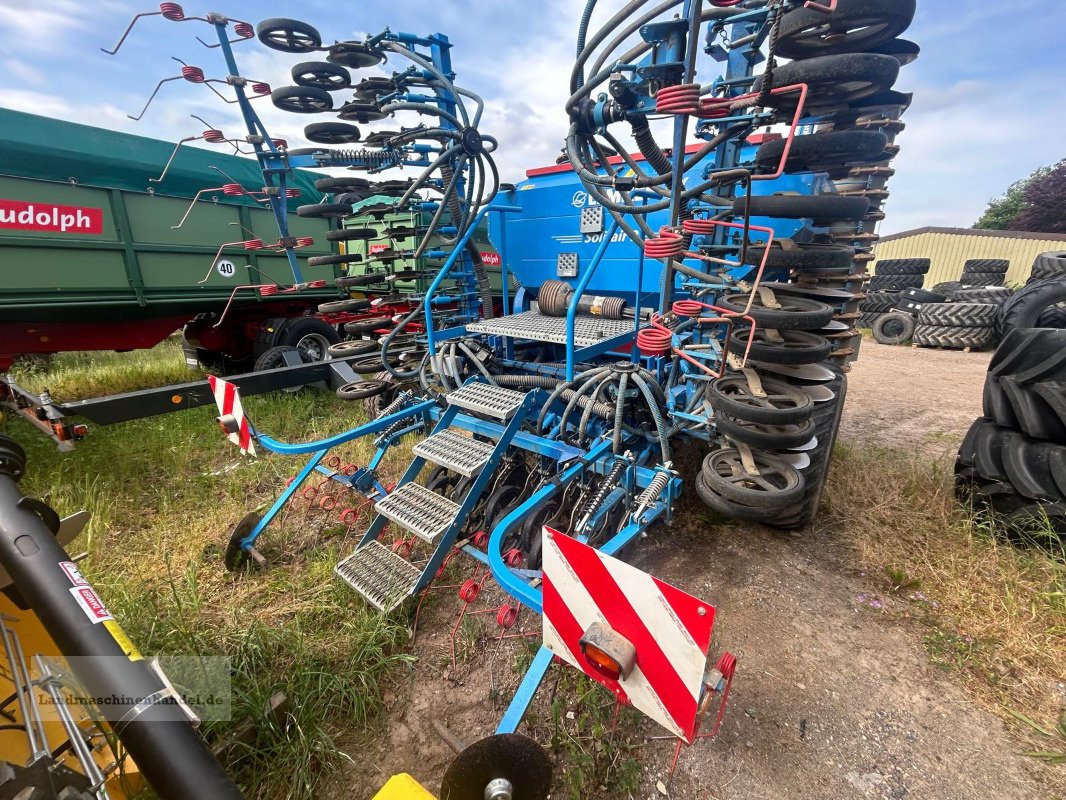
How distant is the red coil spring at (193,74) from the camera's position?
350 cm

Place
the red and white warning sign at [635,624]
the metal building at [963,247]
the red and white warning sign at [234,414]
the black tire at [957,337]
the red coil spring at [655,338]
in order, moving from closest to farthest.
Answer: the red and white warning sign at [635,624]
the red coil spring at [655,338]
the red and white warning sign at [234,414]
the black tire at [957,337]
the metal building at [963,247]

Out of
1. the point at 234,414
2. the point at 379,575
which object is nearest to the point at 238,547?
the point at 234,414

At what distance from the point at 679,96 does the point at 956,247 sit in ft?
80.0

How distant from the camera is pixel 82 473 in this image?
4051 millimetres

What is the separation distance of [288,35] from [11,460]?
3333 mm

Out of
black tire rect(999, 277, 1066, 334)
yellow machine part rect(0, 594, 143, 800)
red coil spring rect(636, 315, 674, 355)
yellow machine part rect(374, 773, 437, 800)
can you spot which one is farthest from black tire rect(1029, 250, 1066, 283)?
yellow machine part rect(0, 594, 143, 800)

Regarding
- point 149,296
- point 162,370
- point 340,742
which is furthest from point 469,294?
point 162,370

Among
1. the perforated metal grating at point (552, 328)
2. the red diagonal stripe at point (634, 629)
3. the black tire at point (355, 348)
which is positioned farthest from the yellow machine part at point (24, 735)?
the perforated metal grating at point (552, 328)

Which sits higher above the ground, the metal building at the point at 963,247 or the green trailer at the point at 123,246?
the green trailer at the point at 123,246

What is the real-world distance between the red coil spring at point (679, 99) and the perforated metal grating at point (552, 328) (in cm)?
163

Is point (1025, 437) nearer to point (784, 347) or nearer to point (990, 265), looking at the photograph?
point (784, 347)

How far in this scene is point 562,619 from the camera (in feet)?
6.03

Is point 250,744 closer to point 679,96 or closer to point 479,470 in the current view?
point 479,470

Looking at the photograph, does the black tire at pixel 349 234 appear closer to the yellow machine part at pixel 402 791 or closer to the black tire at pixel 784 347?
the black tire at pixel 784 347
